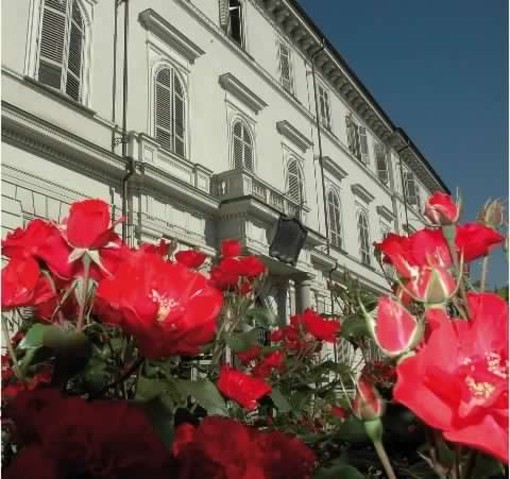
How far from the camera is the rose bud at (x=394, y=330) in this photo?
538 millimetres

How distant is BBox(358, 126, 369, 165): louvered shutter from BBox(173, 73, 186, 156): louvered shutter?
10548mm

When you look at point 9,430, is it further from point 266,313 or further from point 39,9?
point 39,9

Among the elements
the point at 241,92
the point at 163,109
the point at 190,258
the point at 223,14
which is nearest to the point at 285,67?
the point at 223,14

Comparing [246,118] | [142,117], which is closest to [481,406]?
[142,117]

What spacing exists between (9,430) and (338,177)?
1672 centimetres

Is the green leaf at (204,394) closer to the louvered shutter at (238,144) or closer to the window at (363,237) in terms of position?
the louvered shutter at (238,144)

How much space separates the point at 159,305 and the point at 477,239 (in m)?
0.57

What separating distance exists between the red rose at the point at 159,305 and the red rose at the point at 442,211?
0.42m

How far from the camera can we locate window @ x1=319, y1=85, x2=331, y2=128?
54.9 feet

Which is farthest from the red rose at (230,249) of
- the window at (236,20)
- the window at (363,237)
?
the window at (363,237)

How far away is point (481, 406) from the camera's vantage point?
0.43 meters

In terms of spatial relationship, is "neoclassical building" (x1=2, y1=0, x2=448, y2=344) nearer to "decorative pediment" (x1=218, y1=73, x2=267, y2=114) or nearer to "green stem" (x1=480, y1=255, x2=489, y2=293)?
"decorative pediment" (x1=218, y1=73, x2=267, y2=114)

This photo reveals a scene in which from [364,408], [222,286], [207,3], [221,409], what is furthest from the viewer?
[207,3]

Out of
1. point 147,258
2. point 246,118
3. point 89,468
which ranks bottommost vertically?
point 89,468
